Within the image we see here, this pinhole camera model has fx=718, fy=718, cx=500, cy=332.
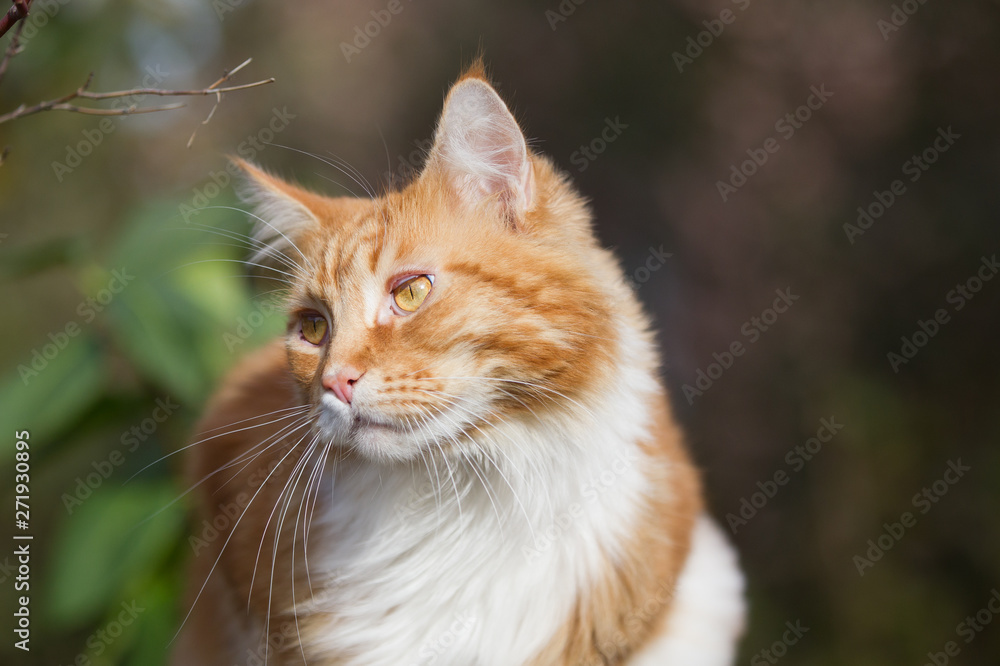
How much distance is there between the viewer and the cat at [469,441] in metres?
1.25

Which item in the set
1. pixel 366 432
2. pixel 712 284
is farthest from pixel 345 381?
pixel 712 284

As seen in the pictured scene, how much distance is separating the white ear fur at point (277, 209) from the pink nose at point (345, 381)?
48 centimetres

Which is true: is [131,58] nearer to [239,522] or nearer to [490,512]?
[239,522]

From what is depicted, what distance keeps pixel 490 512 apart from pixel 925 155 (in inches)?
100

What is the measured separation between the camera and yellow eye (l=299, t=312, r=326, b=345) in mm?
1487

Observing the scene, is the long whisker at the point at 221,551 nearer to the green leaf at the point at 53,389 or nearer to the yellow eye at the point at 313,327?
the yellow eye at the point at 313,327

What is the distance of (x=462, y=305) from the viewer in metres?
1.26

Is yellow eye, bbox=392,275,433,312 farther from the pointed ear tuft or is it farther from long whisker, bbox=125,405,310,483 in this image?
the pointed ear tuft

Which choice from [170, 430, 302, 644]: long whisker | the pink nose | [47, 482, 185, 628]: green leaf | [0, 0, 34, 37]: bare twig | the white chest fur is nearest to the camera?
[0, 0, 34, 37]: bare twig

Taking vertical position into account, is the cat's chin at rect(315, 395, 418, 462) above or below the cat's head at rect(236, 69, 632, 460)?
below

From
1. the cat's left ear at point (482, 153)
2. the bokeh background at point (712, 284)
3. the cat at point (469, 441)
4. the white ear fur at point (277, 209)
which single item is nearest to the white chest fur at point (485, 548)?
the cat at point (469, 441)

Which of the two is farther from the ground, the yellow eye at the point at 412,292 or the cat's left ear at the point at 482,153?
the cat's left ear at the point at 482,153

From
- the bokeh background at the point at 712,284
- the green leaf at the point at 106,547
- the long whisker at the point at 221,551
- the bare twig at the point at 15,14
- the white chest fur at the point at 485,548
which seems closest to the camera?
the bare twig at the point at 15,14

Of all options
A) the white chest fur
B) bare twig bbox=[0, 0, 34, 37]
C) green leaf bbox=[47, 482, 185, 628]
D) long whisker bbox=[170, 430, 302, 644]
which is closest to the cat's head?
the white chest fur
